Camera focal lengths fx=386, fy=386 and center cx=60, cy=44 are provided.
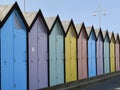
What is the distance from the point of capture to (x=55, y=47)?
16.8 metres

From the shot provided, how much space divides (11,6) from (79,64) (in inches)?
325

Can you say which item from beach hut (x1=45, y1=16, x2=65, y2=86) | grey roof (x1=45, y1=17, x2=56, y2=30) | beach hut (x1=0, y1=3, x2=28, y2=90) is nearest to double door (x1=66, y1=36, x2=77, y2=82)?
beach hut (x1=45, y1=16, x2=65, y2=86)

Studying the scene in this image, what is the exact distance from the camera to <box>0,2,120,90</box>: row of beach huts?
1250cm

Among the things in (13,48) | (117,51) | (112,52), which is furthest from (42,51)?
(117,51)

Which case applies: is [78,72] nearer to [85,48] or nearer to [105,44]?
[85,48]

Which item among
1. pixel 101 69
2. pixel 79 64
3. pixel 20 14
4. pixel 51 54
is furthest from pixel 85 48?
pixel 20 14

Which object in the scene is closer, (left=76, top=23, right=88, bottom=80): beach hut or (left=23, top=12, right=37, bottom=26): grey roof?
(left=23, top=12, right=37, bottom=26): grey roof

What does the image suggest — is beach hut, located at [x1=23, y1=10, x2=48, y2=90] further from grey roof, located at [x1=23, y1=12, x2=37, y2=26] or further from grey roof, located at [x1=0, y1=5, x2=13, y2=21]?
grey roof, located at [x1=0, y1=5, x2=13, y2=21]

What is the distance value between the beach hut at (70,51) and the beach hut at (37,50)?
2625 mm

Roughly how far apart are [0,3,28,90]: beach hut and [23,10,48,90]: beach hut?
576 mm

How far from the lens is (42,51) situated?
1543 centimetres

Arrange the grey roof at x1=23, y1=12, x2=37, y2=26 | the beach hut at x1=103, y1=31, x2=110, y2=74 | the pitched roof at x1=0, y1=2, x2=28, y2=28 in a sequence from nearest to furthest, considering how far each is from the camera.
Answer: the pitched roof at x1=0, y1=2, x2=28, y2=28, the grey roof at x1=23, y1=12, x2=37, y2=26, the beach hut at x1=103, y1=31, x2=110, y2=74

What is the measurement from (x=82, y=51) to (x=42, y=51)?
5714 millimetres

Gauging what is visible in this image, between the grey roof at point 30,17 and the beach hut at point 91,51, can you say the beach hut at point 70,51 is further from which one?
the grey roof at point 30,17
